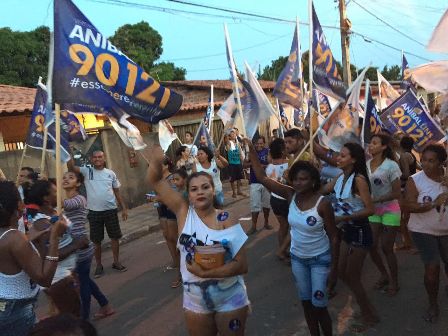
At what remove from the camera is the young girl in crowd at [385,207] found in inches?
184

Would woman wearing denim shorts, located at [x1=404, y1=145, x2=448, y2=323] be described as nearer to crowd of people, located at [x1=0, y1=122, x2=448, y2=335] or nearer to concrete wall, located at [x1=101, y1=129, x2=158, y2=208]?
crowd of people, located at [x1=0, y1=122, x2=448, y2=335]

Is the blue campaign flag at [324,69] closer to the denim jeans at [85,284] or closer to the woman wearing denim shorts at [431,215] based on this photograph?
the woman wearing denim shorts at [431,215]

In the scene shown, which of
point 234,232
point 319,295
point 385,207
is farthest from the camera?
point 385,207

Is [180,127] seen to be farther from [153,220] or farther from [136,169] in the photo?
[153,220]

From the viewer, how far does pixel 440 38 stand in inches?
137

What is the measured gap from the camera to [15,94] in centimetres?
1433

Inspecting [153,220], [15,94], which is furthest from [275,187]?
[15,94]

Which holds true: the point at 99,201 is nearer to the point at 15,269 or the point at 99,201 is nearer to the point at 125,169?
the point at 15,269

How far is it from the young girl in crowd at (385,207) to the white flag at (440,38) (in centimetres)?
147

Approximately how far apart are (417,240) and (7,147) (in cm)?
1007

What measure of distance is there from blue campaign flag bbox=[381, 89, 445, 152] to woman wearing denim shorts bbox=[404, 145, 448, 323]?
5.60 feet

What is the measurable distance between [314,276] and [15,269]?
214 cm

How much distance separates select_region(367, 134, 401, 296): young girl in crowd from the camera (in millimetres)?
4668

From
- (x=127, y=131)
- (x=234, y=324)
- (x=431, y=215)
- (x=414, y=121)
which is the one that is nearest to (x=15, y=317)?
(x=234, y=324)
